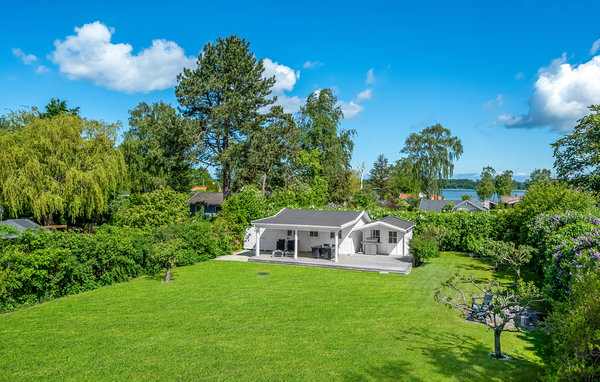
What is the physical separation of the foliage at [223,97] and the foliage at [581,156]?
70.6ft

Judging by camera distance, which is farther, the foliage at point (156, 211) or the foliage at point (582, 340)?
the foliage at point (156, 211)

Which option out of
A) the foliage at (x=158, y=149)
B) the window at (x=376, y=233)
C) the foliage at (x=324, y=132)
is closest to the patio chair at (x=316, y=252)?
the window at (x=376, y=233)

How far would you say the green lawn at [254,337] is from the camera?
A: 22.4ft

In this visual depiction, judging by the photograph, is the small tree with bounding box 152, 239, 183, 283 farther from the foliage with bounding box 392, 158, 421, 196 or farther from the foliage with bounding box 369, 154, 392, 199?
the foliage with bounding box 369, 154, 392, 199

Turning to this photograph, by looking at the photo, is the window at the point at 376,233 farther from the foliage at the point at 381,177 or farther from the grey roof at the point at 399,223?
the foliage at the point at 381,177

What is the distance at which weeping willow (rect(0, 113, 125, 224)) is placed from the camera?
67.1 feet

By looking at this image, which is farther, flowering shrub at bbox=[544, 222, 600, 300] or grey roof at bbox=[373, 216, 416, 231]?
grey roof at bbox=[373, 216, 416, 231]

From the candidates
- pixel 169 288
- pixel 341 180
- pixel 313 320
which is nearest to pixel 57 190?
pixel 169 288

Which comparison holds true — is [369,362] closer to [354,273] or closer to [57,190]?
[354,273]

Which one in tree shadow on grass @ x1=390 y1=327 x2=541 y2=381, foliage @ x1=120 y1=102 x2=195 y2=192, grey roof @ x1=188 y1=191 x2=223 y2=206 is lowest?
tree shadow on grass @ x1=390 y1=327 x2=541 y2=381

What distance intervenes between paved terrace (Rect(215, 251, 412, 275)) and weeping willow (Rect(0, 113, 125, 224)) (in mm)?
9622

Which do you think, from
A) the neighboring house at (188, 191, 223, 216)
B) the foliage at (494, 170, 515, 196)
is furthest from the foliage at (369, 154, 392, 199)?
the foliage at (494, 170, 515, 196)

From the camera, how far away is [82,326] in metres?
9.34

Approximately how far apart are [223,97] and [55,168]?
13.6m
